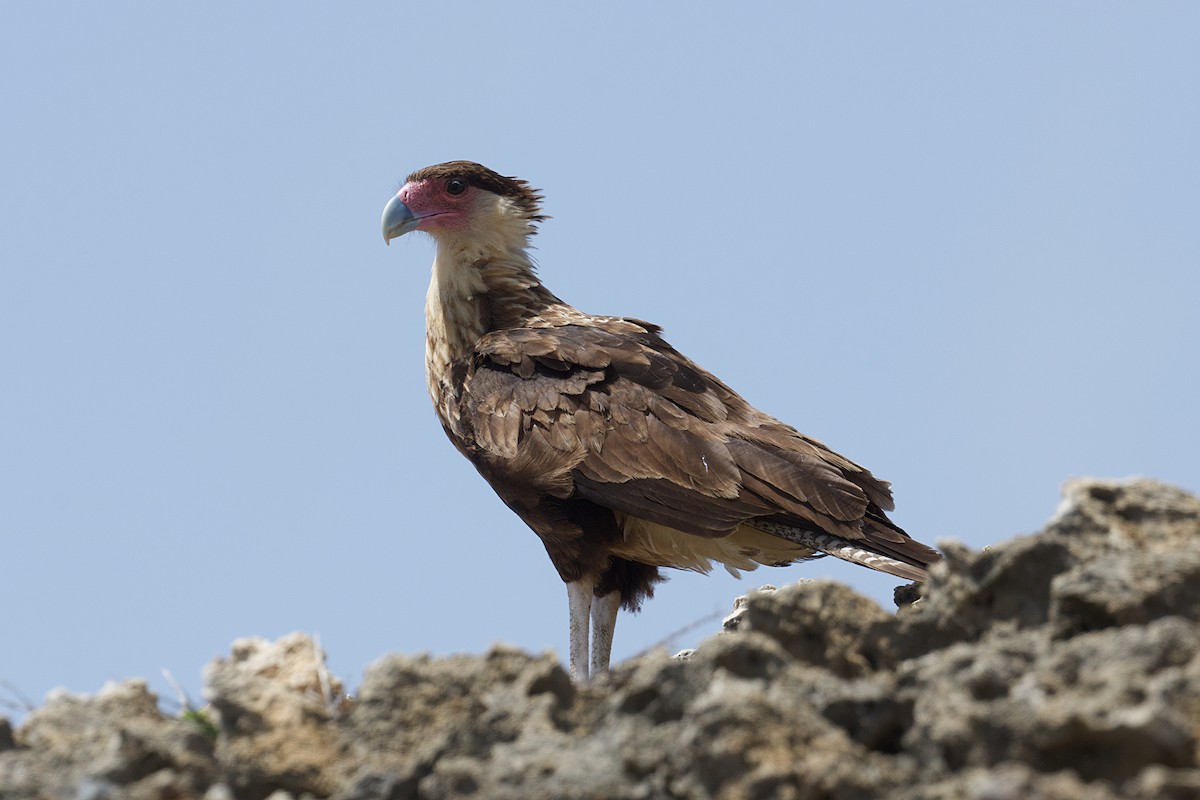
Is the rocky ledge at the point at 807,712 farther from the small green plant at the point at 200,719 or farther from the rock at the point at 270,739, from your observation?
the small green plant at the point at 200,719

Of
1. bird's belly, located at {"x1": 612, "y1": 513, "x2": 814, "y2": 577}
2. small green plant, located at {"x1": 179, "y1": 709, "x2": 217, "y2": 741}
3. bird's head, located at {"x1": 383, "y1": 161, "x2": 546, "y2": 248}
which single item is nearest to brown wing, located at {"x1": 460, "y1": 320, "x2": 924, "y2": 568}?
bird's belly, located at {"x1": 612, "y1": 513, "x2": 814, "y2": 577}

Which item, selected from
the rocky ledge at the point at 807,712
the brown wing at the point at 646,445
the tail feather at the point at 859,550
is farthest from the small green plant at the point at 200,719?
the tail feather at the point at 859,550

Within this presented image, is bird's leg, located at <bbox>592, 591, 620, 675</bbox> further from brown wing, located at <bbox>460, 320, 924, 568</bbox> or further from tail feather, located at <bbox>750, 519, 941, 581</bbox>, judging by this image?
tail feather, located at <bbox>750, 519, 941, 581</bbox>

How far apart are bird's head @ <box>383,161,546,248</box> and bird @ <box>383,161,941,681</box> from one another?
2.60 feet

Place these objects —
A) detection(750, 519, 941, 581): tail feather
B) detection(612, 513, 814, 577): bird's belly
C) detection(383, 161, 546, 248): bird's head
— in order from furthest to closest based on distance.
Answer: detection(383, 161, 546, 248): bird's head, detection(612, 513, 814, 577): bird's belly, detection(750, 519, 941, 581): tail feather

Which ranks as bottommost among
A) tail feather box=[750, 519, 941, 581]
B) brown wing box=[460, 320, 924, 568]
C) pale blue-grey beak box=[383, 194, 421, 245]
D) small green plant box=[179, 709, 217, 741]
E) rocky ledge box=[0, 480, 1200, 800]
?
rocky ledge box=[0, 480, 1200, 800]

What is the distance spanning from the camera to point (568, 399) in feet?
25.2

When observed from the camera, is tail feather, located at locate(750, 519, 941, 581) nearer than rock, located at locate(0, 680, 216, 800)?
No

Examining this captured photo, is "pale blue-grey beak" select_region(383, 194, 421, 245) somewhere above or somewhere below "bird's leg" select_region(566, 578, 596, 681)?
above

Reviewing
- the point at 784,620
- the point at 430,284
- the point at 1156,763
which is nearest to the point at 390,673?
the point at 784,620

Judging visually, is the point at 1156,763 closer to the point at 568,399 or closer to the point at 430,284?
the point at 568,399

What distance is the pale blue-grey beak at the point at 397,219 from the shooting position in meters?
9.12

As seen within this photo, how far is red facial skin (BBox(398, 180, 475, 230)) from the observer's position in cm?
906

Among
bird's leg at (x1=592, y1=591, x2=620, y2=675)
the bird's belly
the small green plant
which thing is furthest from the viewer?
bird's leg at (x1=592, y1=591, x2=620, y2=675)
